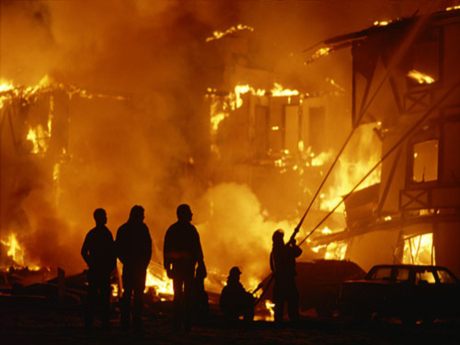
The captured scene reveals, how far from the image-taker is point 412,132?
2438 centimetres

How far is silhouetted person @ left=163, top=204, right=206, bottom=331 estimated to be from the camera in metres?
11.4

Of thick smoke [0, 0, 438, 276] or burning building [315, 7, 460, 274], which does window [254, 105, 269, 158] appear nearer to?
thick smoke [0, 0, 438, 276]

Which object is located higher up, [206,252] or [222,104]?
[222,104]

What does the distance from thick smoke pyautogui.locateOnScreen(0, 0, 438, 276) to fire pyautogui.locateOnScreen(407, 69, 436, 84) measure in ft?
28.2

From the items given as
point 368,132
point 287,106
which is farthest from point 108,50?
point 368,132

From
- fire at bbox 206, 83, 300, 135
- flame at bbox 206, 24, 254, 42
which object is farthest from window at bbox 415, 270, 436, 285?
flame at bbox 206, 24, 254, 42

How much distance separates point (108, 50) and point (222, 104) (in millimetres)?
5475

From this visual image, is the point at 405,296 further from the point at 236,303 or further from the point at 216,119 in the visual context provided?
the point at 216,119

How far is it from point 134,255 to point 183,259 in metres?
0.70

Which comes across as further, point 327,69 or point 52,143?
point 327,69

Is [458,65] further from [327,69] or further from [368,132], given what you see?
[327,69]

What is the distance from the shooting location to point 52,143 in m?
34.1

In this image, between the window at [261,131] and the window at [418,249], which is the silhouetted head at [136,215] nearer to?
the window at [418,249]

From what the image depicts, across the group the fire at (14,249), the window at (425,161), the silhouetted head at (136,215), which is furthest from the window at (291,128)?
the silhouetted head at (136,215)
